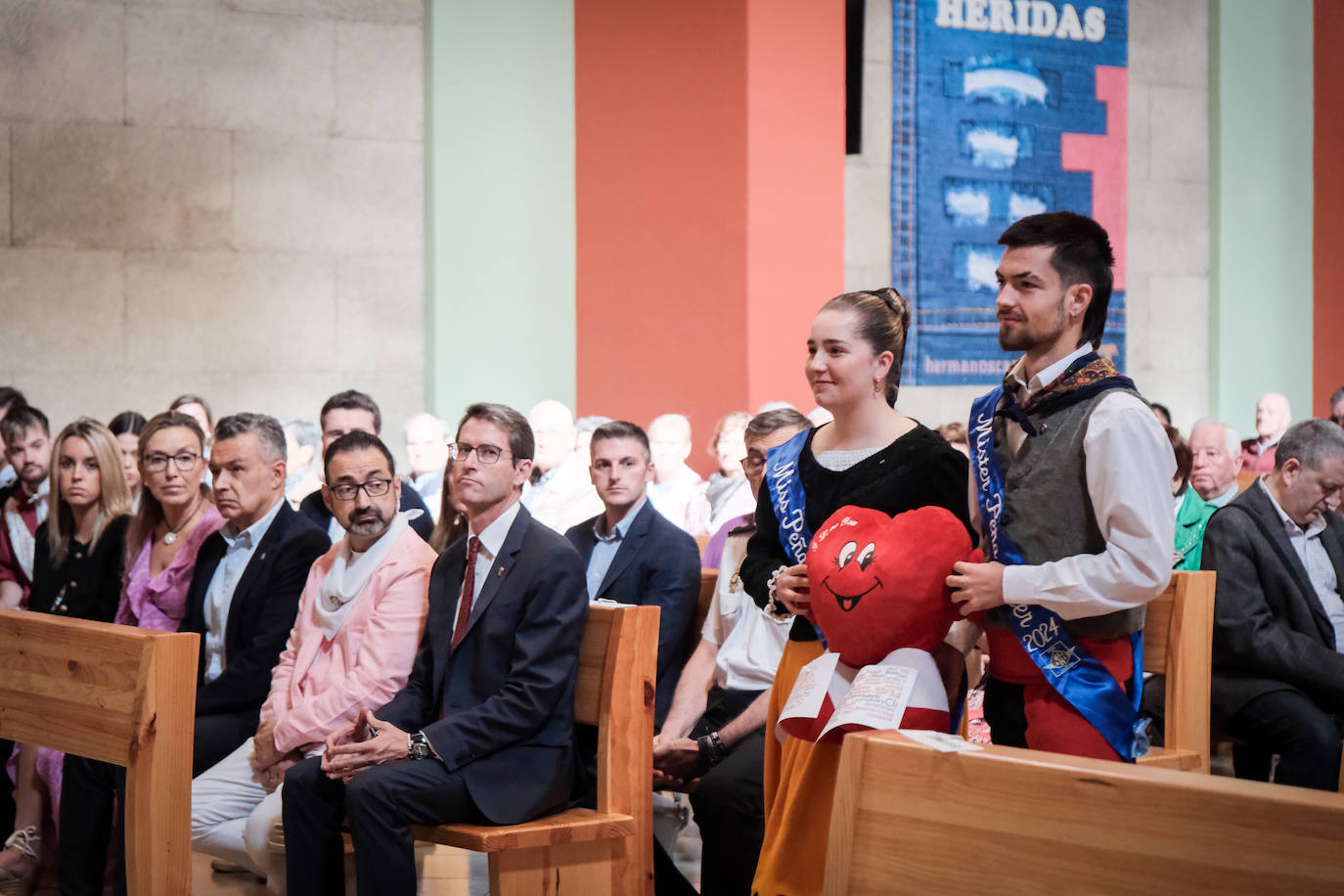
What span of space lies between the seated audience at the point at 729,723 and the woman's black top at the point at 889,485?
809 millimetres

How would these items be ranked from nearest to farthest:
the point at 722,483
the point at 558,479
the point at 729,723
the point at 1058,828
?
1. the point at 1058,828
2. the point at 729,723
3. the point at 558,479
4. the point at 722,483

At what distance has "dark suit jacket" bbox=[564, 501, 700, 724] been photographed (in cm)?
378

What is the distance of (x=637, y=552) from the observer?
3.93m

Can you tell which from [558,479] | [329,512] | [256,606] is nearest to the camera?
[256,606]

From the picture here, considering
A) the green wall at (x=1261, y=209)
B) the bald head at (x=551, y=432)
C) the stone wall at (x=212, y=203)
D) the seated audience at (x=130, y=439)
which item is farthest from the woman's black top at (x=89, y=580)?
the green wall at (x=1261, y=209)

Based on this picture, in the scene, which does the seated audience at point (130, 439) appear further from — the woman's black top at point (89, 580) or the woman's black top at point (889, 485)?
the woman's black top at point (889, 485)

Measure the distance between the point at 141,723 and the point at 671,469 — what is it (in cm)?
444

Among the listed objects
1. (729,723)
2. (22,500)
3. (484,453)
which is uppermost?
(484,453)

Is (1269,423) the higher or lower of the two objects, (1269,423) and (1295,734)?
the higher

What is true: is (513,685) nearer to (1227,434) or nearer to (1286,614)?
(1286,614)

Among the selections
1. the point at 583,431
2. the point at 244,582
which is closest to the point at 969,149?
the point at 583,431

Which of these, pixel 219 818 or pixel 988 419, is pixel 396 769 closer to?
pixel 219 818

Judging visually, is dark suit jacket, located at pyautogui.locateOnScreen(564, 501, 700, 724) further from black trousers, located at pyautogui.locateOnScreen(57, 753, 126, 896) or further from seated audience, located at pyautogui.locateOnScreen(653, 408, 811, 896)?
black trousers, located at pyautogui.locateOnScreen(57, 753, 126, 896)

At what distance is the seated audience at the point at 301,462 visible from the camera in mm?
6426
